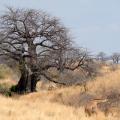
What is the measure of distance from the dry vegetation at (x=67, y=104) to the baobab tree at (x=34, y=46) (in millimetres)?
5176

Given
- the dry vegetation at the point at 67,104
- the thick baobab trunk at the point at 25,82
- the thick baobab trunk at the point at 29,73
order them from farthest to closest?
the thick baobab trunk at the point at 29,73
the thick baobab trunk at the point at 25,82
the dry vegetation at the point at 67,104

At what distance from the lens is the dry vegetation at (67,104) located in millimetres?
14509

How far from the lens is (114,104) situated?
60.3 ft

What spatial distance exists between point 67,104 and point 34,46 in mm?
10165

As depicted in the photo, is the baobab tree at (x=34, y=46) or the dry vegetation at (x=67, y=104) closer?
the dry vegetation at (x=67, y=104)

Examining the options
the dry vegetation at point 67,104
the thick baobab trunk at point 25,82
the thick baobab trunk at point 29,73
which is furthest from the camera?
the thick baobab trunk at point 29,73

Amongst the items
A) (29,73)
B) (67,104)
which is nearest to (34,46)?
(29,73)

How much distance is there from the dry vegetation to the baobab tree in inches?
204

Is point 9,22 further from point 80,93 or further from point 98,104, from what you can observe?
point 98,104

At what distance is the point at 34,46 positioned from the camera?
98.9 feet

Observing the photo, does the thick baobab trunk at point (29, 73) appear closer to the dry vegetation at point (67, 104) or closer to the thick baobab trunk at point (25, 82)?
the thick baobab trunk at point (25, 82)

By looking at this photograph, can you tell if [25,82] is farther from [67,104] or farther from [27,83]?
[67,104]

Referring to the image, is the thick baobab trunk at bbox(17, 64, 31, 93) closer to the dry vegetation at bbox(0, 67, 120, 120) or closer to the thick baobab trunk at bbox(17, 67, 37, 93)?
the thick baobab trunk at bbox(17, 67, 37, 93)

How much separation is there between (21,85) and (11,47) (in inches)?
112
